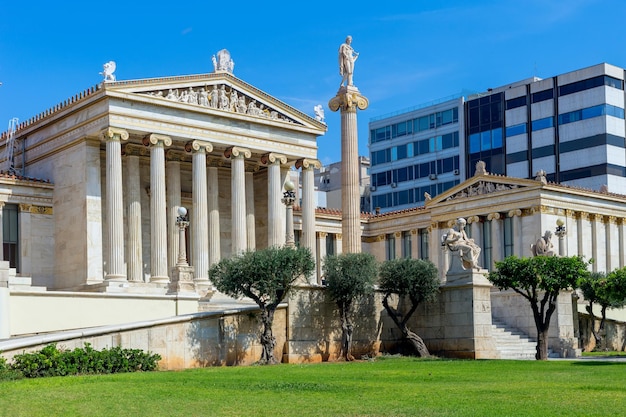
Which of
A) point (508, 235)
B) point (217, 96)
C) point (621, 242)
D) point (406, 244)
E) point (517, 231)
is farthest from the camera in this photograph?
point (406, 244)

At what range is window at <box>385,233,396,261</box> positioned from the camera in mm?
79875

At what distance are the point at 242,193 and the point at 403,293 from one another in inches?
759

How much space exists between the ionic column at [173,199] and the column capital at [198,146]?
245 centimetres

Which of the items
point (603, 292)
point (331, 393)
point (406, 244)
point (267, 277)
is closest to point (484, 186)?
point (406, 244)

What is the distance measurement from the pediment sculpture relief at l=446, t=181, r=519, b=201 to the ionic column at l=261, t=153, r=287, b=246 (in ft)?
50.4

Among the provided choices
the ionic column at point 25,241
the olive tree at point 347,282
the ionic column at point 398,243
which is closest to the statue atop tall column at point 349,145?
the olive tree at point 347,282

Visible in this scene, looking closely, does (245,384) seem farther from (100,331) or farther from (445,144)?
(445,144)

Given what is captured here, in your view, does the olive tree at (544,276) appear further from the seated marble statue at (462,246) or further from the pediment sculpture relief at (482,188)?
the pediment sculpture relief at (482,188)

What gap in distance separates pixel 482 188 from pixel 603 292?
23.6 m

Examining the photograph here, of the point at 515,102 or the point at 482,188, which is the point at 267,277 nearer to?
the point at 482,188

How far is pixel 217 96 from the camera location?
60.0m

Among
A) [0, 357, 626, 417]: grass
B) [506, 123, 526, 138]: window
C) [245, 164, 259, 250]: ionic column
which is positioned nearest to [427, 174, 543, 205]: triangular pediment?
[245, 164, 259, 250]: ionic column

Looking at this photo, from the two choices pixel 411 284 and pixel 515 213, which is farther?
pixel 515 213

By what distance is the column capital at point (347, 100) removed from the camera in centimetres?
4959
